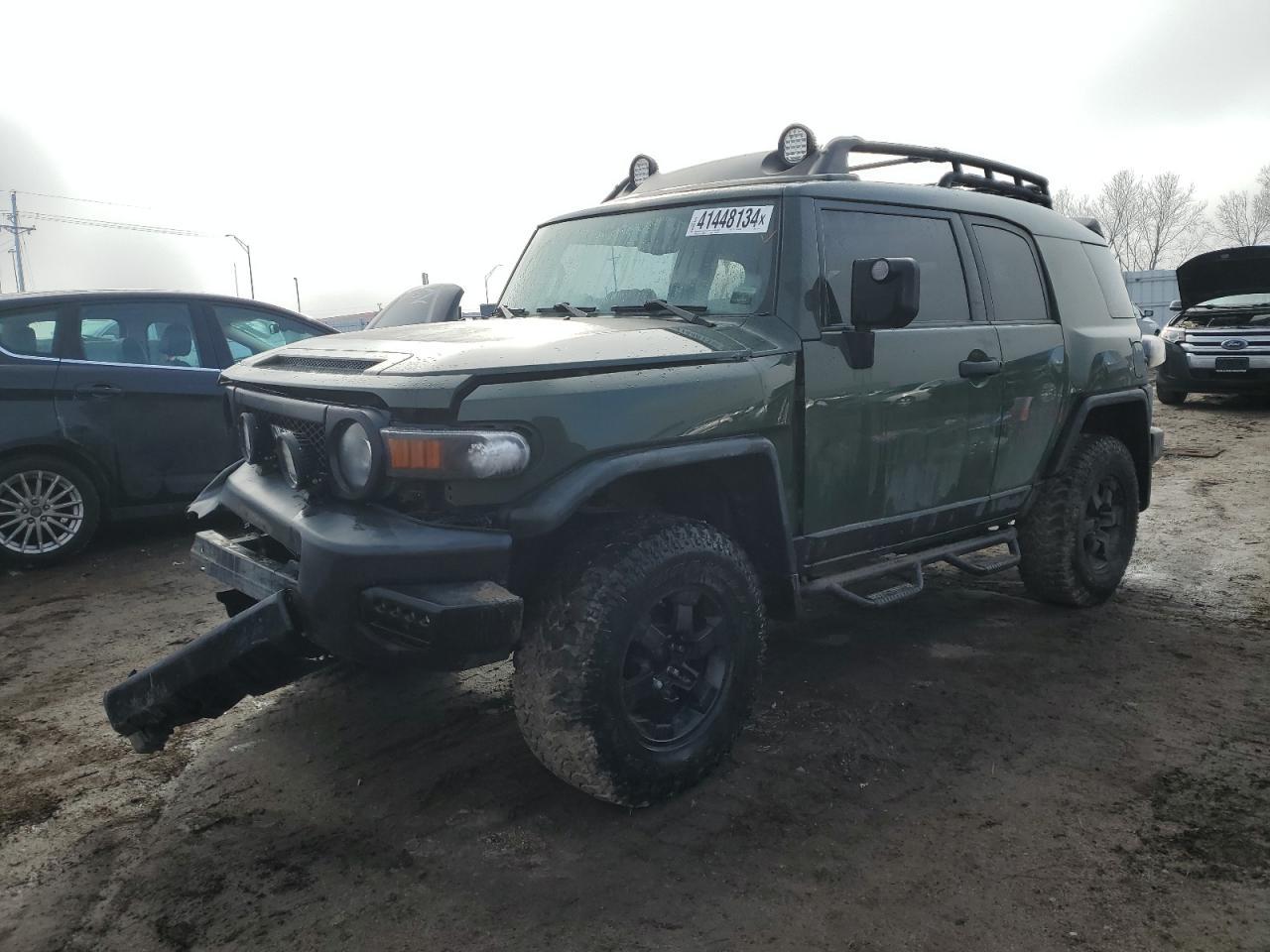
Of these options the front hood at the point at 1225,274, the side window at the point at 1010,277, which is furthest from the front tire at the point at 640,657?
the front hood at the point at 1225,274

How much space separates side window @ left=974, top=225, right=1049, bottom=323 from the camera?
13.8ft

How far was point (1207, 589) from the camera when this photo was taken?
5230 millimetres

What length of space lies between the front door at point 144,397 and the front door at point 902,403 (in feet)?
12.8

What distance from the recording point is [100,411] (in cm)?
579

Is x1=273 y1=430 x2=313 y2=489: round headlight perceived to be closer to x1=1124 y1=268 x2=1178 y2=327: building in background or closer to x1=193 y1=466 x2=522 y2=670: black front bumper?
x1=193 y1=466 x2=522 y2=670: black front bumper

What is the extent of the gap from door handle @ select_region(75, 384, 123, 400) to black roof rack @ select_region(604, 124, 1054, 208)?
3.29 metres

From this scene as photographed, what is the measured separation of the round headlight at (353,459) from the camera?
260cm

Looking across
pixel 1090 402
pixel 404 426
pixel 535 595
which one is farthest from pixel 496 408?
pixel 1090 402

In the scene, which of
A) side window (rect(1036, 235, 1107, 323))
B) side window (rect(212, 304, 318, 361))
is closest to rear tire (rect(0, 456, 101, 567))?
side window (rect(212, 304, 318, 361))

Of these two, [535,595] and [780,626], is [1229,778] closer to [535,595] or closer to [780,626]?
[780,626]

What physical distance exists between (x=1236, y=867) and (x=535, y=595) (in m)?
2.06

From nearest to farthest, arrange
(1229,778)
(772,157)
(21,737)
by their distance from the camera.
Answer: (1229,778), (21,737), (772,157)

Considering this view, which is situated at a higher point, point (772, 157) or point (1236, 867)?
point (772, 157)

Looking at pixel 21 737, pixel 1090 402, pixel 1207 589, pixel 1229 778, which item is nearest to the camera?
pixel 1229 778
